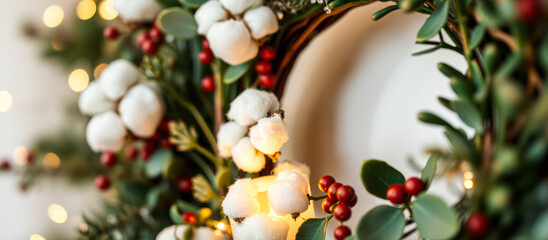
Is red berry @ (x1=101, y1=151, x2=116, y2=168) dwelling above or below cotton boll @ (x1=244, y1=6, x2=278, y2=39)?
below

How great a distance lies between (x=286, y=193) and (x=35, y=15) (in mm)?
906

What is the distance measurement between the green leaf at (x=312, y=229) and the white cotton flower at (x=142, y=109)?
326 mm

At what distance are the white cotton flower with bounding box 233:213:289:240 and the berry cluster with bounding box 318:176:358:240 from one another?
0.21 ft

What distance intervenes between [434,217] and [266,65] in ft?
1.09

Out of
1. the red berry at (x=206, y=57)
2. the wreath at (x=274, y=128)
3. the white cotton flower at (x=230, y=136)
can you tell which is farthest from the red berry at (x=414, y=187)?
the red berry at (x=206, y=57)

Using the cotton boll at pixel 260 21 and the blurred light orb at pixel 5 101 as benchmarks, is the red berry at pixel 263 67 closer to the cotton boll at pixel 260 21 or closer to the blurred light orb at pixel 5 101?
the cotton boll at pixel 260 21

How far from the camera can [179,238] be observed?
24.8 inches

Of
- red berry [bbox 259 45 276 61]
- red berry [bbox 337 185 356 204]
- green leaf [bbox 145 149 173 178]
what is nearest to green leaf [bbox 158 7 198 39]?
red berry [bbox 259 45 276 61]

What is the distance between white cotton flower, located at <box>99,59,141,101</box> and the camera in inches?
28.8

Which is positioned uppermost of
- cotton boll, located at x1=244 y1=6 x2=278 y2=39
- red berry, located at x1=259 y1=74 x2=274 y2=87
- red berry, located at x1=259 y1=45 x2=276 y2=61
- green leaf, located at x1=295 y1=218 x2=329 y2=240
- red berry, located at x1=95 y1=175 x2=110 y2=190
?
cotton boll, located at x1=244 y1=6 x2=278 y2=39

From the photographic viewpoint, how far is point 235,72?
0.65 m

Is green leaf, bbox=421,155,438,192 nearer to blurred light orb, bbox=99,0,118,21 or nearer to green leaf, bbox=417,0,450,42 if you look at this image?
green leaf, bbox=417,0,450,42

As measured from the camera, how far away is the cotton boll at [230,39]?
23.0 inches

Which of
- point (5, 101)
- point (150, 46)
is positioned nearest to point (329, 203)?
point (150, 46)
